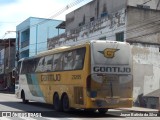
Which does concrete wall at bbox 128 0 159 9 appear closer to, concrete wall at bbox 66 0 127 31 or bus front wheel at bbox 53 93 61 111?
concrete wall at bbox 66 0 127 31

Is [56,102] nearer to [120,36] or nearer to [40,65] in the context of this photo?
[40,65]

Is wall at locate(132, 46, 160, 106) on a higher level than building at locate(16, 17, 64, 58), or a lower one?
lower

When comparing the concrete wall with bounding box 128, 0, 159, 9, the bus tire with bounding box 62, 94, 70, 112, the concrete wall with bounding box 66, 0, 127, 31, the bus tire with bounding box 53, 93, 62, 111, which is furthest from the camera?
the concrete wall with bounding box 66, 0, 127, 31

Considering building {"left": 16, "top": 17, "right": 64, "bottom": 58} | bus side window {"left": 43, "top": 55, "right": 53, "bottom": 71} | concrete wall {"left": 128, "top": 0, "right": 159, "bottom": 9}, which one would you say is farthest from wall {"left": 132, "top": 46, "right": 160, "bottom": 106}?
building {"left": 16, "top": 17, "right": 64, "bottom": 58}

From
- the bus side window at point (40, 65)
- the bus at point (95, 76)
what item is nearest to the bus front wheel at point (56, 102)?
the bus at point (95, 76)

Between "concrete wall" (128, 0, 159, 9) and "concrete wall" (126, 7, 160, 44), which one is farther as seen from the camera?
"concrete wall" (128, 0, 159, 9)

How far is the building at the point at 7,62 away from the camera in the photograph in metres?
73.6

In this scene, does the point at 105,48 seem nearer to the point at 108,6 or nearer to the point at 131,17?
the point at 131,17

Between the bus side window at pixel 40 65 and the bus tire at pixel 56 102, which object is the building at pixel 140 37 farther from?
the bus tire at pixel 56 102

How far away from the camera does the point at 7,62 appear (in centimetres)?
7594

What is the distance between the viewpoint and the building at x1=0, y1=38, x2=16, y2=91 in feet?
241

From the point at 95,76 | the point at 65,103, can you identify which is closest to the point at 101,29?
Result: the point at 65,103

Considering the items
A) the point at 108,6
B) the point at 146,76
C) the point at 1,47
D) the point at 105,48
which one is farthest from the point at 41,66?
the point at 1,47

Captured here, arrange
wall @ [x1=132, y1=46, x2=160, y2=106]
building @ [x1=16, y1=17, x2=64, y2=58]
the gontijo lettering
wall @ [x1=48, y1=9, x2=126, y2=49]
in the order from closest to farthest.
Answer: the gontijo lettering
wall @ [x1=132, y1=46, x2=160, y2=106]
wall @ [x1=48, y1=9, x2=126, y2=49]
building @ [x1=16, y1=17, x2=64, y2=58]
